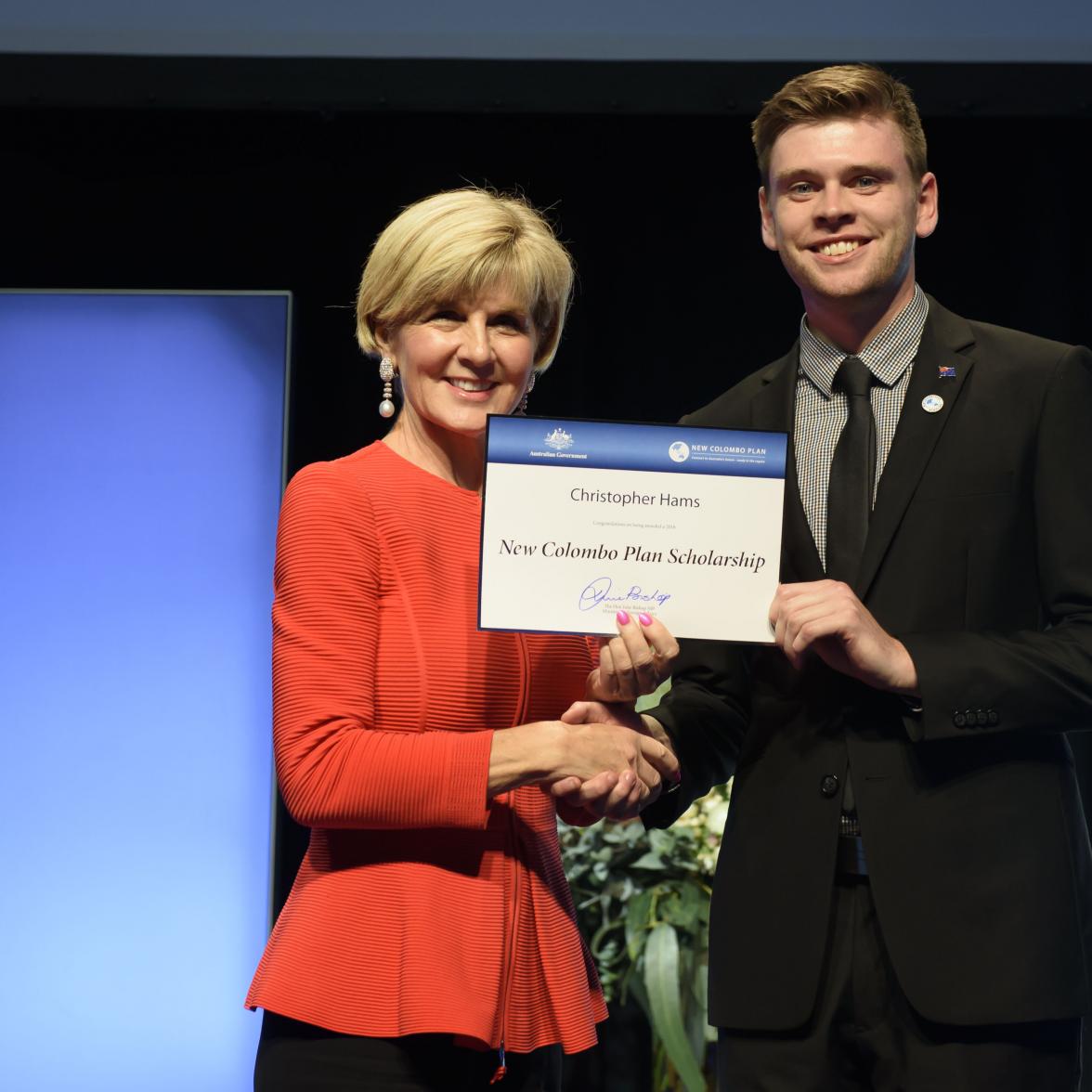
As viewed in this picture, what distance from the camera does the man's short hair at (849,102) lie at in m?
1.85

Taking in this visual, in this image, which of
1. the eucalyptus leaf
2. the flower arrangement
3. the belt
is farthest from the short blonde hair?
the eucalyptus leaf

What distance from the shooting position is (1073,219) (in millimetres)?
3820

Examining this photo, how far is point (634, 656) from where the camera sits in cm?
163

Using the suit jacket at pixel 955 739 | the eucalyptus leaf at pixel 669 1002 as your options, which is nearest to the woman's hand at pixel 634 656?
the suit jacket at pixel 955 739

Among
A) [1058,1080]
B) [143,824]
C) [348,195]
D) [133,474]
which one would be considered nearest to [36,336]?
[133,474]

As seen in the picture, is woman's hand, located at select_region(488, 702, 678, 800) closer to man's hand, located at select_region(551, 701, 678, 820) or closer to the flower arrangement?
man's hand, located at select_region(551, 701, 678, 820)

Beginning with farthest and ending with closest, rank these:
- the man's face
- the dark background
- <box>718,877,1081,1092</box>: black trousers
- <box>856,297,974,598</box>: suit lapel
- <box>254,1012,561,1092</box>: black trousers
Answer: the dark background
the man's face
<box>856,297,974,598</box>: suit lapel
<box>718,877,1081,1092</box>: black trousers
<box>254,1012,561,1092</box>: black trousers

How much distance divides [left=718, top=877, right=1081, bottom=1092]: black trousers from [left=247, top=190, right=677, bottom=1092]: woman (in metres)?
0.25

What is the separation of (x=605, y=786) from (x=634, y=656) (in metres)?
0.16

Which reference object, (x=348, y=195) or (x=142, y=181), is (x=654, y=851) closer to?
(x=348, y=195)

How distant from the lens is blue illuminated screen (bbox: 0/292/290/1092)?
3625 millimetres

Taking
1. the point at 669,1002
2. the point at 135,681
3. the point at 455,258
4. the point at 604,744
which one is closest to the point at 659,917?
the point at 669,1002

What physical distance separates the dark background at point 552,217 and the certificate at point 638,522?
7.39 feet
